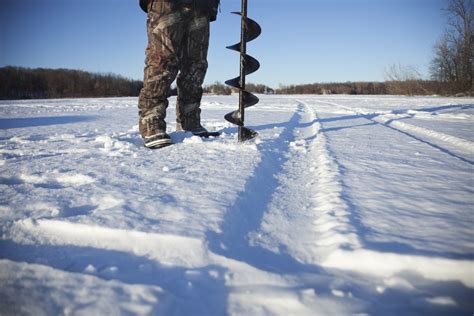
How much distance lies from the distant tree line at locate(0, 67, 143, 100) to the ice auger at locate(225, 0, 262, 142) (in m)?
41.6

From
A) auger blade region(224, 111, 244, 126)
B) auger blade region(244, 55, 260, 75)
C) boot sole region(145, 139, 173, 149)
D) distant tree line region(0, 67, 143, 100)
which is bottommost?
boot sole region(145, 139, 173, 149)

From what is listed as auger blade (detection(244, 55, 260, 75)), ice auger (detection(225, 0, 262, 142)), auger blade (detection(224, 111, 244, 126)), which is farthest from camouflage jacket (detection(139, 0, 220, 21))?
auger blade (detection(224, 111, 244, 126))

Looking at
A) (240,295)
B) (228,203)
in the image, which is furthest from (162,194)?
(240,295)

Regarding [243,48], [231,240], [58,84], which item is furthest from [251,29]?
[58,84]

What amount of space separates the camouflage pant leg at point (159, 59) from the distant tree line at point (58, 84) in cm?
4132

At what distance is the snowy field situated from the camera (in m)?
0.58

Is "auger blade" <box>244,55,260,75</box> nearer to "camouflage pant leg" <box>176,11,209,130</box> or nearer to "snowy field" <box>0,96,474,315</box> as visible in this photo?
"camouflage pant leg" <box>176,11,209,130</box>

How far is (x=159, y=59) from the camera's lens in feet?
7.28

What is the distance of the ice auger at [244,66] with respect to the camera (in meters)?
2.24

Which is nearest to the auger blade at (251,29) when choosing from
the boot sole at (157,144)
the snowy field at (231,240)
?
the boot sole at (157,144)

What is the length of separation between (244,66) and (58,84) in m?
49.3

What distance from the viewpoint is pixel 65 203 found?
3.27 ft

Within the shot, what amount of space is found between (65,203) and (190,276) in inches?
24.9

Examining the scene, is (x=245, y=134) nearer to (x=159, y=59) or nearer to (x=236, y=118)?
(x=236, y=118)
